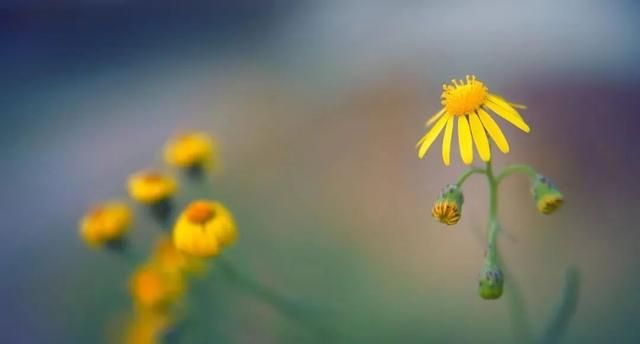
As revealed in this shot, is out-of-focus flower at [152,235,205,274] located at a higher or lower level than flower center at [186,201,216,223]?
higher

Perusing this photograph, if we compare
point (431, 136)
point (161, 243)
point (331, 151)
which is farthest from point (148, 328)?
point (331, 151)

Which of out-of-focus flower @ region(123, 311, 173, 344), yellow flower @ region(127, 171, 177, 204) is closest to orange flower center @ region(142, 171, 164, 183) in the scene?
yellow flower @ region(127, 171, 177, 204)

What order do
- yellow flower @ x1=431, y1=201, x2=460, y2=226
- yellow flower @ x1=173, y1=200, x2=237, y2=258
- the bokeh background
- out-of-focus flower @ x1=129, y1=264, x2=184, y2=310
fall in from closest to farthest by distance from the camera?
yellow flower @ x1=431, y1=201, x2=460, y2=226
yellow flower @ x1=173, y1=200, x2=237, y2=258
out-of-focus flower @ x1=129, y1=264, x2=184, y2=310
the bokeh background

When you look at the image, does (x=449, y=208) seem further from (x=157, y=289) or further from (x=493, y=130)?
(x=157, y=289)

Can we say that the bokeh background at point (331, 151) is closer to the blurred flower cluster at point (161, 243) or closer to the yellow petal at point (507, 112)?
the blurred flower cluster at point (161, 243)

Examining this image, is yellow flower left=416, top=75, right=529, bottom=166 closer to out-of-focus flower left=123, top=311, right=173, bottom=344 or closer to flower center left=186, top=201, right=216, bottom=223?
flower center left=186, top=201, right=216, bottom=223

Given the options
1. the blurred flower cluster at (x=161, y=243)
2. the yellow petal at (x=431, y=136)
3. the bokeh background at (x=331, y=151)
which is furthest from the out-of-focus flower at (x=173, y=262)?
the yellow petal at (x=431, y=136)
